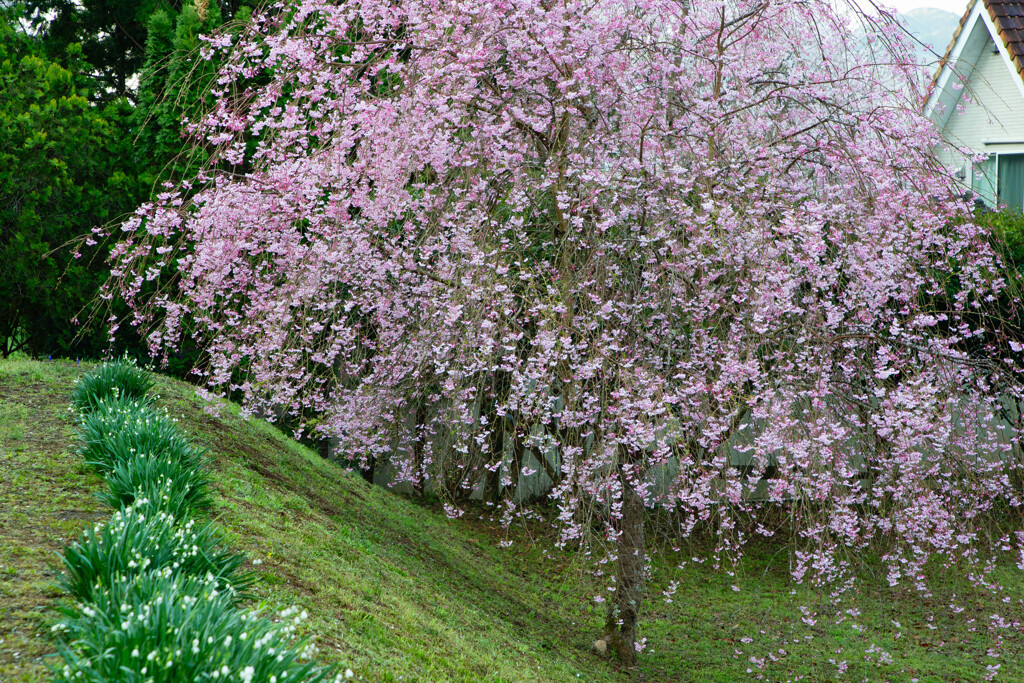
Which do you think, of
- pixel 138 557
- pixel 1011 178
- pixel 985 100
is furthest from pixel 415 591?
pixel 985 100

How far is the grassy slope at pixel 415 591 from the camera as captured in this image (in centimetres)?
425

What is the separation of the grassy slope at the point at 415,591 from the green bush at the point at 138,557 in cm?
21

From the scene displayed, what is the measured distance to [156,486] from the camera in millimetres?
4617

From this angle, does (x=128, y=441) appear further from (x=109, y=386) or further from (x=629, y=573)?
(x=629, y=573)

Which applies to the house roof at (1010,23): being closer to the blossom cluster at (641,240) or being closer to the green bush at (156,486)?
the blossom cluster at (641,240)

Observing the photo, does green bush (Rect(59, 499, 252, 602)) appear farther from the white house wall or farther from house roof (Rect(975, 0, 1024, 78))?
house roof (Rect(975, 0, 1024, 78))

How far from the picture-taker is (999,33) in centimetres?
1073

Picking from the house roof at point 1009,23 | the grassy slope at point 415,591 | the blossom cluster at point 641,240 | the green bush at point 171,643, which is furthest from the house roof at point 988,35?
the green bush at point 171,643

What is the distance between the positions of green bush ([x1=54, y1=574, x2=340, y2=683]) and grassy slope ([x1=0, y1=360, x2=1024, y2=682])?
32 centimetres

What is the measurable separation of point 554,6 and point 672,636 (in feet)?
18.7

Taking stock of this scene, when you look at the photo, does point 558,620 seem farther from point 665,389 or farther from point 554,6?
point 554,6

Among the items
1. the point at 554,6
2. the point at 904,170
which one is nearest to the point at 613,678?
the point at 904,170

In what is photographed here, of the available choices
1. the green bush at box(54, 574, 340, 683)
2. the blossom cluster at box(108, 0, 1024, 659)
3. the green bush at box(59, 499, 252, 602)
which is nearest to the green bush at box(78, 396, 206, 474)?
the blossom cluster at box(108, 0, 1024, 659)

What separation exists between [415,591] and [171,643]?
3.10m
